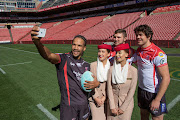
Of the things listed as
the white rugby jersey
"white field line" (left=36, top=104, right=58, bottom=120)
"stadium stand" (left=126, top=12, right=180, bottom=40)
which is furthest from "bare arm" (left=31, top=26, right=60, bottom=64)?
"stadium stand" (left=126, top=12, right=180, bottom=40)

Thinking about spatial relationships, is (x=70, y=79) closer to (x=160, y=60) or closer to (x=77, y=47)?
(x=77, y=47)

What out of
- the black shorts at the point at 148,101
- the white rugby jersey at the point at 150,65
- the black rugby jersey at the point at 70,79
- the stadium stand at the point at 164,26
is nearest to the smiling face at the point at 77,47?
the black rugby jersey at the point at 70,79

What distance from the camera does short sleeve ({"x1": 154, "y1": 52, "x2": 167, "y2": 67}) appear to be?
76.6 inches

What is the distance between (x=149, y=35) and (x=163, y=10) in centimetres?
2705

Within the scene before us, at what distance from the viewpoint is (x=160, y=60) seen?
1.96m

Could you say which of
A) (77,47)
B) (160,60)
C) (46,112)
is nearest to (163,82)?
(160,60)

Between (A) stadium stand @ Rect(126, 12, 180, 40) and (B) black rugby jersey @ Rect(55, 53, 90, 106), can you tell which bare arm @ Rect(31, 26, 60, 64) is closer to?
(B) black rugby jersey @ Rect(55, 53, 90, 106)

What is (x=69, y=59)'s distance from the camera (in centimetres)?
200

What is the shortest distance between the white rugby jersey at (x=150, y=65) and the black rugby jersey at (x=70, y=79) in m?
1.08

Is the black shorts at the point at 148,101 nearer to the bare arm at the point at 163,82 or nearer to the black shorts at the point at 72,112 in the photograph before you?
the bare arm at the point at 163,82

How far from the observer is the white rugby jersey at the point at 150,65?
2.00 metres

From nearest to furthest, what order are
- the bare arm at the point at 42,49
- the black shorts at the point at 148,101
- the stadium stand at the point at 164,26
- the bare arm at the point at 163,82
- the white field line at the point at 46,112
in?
1. the bare arm at the point at 42,49
2. the bare arm at the point at 163,82
3. the black shorts at the point at 148,101
4. the white field line at the point at 46,112
5. the stadium stand at the point at 164,26

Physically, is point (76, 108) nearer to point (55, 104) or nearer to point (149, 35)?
point (149, 35)

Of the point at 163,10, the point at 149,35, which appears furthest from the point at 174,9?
the point at 149,35
